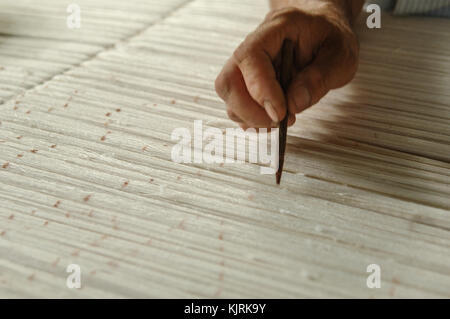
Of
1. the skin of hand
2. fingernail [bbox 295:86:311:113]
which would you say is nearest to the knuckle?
the skin of hand

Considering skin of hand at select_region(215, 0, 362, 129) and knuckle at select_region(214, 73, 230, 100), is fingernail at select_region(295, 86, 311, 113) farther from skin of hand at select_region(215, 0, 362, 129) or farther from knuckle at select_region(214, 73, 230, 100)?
knuckle at select_region(214, 73, 230, 100)

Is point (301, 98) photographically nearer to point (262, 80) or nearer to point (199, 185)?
point (262, 80)

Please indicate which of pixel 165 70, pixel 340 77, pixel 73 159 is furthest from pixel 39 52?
pixel 340 77

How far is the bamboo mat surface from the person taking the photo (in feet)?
1.72

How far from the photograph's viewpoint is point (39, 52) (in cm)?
102

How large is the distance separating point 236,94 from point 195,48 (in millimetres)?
356

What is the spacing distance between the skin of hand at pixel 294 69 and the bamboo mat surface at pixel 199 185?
0.23 feet

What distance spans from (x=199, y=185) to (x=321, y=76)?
0.80 feet

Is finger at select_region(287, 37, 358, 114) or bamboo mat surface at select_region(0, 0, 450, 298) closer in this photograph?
bamboo mat surface at select_region(0, 0, 450, 298)

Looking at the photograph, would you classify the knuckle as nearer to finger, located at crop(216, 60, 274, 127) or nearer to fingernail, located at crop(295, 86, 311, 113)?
finger, located at crop(216, 60, 274, 127)

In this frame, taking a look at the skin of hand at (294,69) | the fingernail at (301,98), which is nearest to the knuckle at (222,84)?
the skin of hand at (294,69)

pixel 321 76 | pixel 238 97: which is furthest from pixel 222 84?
pixel 321 76

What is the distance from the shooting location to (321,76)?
73 cm

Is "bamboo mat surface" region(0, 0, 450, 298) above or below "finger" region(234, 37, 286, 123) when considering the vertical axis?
below
